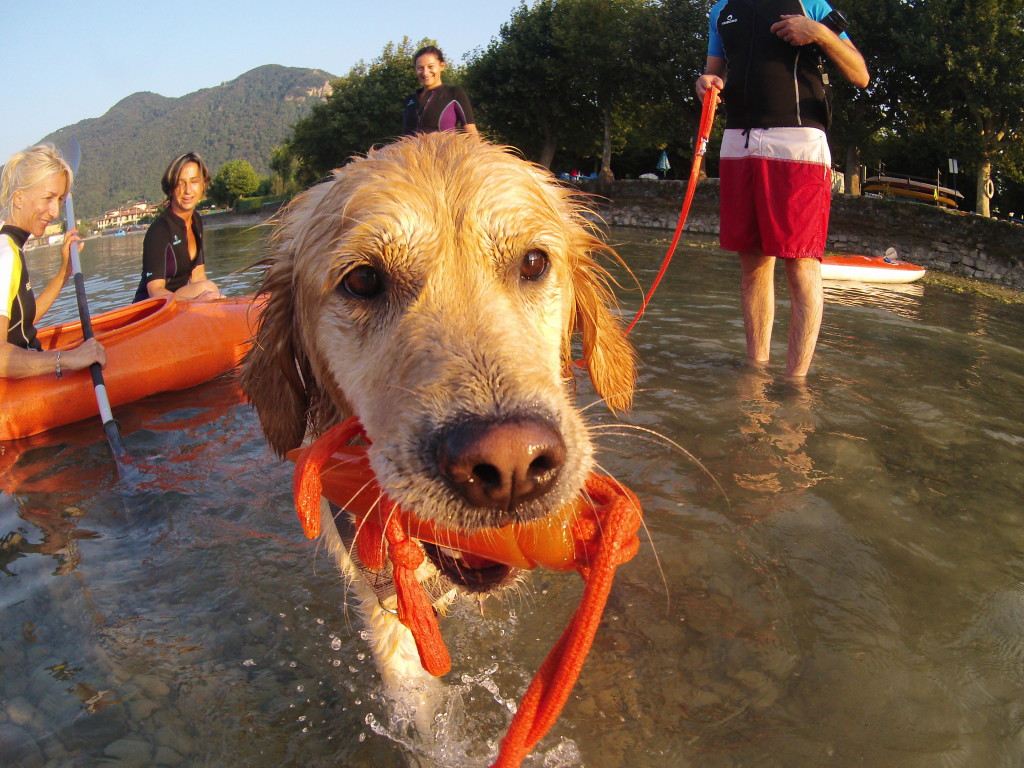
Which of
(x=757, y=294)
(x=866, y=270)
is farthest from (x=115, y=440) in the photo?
(x=866, y=270)

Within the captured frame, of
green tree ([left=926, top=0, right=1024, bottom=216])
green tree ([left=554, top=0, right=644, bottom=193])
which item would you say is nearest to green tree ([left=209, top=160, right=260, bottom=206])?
green tree ([left=554, top=0, right=644, bottom=193])

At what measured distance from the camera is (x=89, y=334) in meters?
6.90

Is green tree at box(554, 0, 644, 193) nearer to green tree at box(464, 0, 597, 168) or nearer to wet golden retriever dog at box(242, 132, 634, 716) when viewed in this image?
green tree at box(464, 0, 597, 168)

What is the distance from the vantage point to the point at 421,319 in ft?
8.10

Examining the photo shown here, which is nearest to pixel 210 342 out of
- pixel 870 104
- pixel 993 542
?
pixel 993 542

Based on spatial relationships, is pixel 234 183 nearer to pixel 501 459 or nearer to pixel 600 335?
pixel 600 335

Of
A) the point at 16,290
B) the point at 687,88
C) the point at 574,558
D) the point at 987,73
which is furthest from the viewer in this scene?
the point at 687,88

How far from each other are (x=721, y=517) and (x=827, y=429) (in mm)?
1575

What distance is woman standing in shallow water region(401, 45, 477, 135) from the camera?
792cm

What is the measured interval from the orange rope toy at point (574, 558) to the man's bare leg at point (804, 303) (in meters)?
4.06

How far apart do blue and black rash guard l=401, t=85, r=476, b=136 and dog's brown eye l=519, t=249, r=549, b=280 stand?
5.46m

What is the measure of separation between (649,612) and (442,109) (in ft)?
21.3

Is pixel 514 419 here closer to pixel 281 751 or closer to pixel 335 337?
pixel 335 337

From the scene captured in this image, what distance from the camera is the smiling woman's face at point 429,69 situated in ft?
27.1
